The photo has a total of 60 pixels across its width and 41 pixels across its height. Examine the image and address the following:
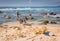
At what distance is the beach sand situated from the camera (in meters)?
1.53

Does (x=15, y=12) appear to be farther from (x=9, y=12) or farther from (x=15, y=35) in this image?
(x=15, y=35)

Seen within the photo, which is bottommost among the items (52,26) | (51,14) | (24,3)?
(52,26)

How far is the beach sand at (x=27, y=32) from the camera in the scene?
1.53 metres

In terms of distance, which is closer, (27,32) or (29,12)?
(27,32)

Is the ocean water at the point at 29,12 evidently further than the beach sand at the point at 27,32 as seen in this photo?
Yes

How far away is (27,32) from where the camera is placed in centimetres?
159

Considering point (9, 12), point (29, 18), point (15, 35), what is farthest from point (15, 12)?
point (15, 35)

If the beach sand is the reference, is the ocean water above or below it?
above

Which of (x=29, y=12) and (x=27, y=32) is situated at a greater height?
(x=29, y=12)

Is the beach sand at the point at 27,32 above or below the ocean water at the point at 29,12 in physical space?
below

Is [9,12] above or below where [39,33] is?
above

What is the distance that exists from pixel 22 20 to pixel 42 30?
33cm

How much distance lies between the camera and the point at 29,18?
5.63ft

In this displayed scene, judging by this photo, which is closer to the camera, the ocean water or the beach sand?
the beach sand
